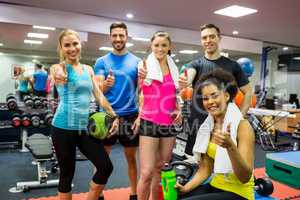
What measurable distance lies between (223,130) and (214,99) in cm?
18

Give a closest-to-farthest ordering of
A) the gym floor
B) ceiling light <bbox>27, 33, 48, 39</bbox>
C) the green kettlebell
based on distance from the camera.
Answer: the green kettlebell
the gym floor
ceiling light <bbox>27, 33, 48, 39</bbox>

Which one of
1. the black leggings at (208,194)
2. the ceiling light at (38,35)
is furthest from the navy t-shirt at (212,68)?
the ceiling light at (38,35)

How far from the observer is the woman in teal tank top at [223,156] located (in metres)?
1.47

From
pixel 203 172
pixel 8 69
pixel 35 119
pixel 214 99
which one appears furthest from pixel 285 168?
pixel 8 69

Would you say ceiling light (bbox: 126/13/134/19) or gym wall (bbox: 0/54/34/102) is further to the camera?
gym wall (bbox: 0/54/34/102)

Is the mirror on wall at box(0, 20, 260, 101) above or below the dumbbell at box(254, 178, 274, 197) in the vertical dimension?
above

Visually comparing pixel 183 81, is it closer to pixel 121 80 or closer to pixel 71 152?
pixel 121 80

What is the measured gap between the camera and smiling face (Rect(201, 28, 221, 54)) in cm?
222

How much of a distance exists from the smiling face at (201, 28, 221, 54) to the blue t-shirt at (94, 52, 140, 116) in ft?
1.94

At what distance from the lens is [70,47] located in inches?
81.7

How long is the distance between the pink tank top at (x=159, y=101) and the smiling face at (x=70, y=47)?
1.81 feet

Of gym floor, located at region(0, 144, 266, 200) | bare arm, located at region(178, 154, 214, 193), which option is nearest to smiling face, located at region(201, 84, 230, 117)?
bare arm, located at region(178, 154, 214, 193)

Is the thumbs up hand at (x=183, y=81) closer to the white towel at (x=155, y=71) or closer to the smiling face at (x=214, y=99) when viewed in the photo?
the white towel at (x=155, y=71)

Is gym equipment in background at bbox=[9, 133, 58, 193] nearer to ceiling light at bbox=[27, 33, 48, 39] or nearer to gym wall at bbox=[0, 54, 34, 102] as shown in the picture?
ceiling light at bbox=[27, 33, 48, 39]
